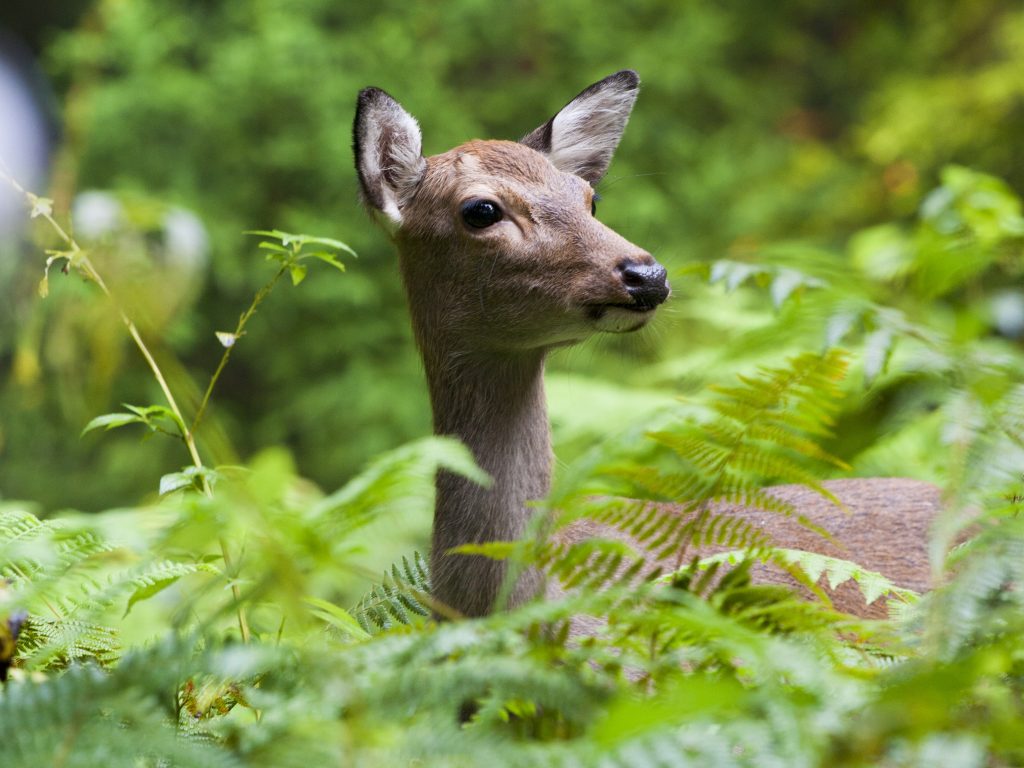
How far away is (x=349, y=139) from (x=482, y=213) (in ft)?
24.0

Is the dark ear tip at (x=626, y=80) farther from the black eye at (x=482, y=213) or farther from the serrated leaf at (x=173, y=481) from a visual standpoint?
the serrated leaf at (x=173, y=481)

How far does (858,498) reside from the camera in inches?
115

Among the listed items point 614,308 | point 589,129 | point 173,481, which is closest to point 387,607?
point 173,481

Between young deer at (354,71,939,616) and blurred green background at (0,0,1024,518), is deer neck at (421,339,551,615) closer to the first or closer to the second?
young deer at (354,71,939,616)

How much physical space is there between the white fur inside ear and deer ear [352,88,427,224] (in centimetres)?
43

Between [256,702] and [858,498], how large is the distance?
2215mm

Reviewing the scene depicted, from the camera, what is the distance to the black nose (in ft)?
8.27

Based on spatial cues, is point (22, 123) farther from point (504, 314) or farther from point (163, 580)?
point (163, 580)

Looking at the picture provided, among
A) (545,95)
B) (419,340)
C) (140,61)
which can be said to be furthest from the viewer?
(545,95)

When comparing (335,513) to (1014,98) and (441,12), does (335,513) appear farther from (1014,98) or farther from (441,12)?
(441,12)

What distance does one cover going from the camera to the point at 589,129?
317 cm

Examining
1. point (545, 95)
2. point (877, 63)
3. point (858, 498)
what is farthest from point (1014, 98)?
point (858, 498)

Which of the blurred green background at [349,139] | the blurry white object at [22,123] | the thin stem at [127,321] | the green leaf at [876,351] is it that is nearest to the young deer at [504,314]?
the thin stem at [127,321]

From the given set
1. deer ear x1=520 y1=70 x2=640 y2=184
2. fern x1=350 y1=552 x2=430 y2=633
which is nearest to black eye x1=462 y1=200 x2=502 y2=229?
deer ear x1=520 y1=70 x2=640 y2=184
